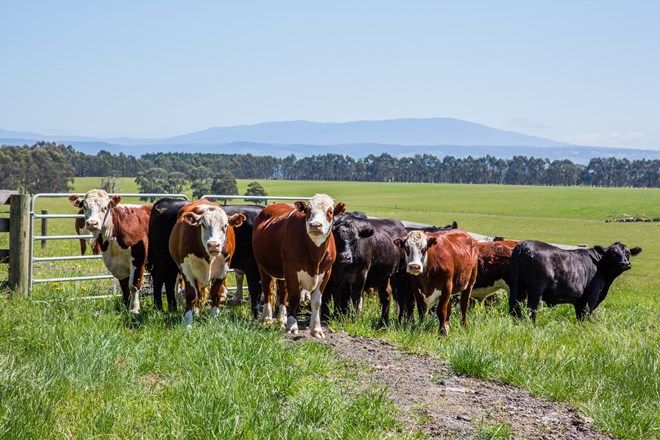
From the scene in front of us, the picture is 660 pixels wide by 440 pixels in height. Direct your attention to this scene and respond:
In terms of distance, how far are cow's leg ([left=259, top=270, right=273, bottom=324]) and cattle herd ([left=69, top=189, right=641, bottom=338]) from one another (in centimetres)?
1

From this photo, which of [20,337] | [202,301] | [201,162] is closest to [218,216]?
[202,301]

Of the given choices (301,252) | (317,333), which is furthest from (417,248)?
(317,333)

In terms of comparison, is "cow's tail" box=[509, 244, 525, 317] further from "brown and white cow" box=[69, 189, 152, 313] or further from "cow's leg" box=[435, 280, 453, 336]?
"brown and white cow" box=[69, 189, 152, 313]

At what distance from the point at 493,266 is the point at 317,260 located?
447 cm

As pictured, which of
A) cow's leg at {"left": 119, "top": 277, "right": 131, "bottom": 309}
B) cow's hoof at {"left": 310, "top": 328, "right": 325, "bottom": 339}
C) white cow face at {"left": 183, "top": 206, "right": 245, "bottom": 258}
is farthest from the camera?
cow's leg at {"left": 119, "top": 277, "right": 131, "bottom": 309}

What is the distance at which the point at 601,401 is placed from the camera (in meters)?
7.36

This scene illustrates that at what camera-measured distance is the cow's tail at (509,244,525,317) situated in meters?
12.9

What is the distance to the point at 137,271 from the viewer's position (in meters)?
12.0

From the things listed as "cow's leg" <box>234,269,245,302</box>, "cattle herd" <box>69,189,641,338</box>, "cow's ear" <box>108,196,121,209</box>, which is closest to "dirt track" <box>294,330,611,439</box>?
"cattle herd" <box>69,189,641,338</box>

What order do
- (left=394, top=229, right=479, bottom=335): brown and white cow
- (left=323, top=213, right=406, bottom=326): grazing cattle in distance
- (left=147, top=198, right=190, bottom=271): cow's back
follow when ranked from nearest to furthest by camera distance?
(left=394, top=229, right=479, bottom=335): brown and white cow < (left=323, top=213, right=406, bottom=326): grazing cattle in distance < (left=147, top=198, right=190, bottom=271): cow's back

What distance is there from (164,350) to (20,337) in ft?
Result: 4.83

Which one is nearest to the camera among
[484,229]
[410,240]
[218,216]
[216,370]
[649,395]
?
[216,370]

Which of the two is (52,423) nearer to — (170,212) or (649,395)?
(649,395)

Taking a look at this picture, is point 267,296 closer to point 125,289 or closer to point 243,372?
point 125,289
